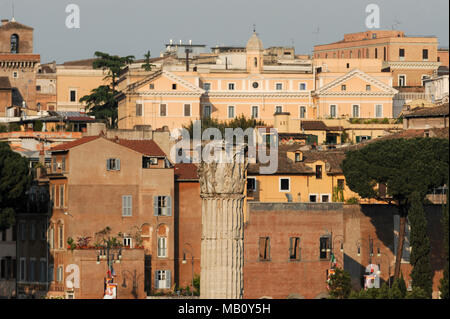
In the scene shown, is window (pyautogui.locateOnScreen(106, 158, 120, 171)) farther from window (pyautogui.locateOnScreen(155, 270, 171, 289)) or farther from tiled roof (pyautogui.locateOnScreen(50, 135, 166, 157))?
window (pyautogui.locateOnScreen(155, 270, 171, 289))

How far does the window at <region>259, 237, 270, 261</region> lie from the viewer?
211ft

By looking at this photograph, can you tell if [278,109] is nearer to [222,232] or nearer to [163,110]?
[163,110]

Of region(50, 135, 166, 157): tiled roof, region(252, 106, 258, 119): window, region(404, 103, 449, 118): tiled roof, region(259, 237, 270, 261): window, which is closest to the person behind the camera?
region(259, 237, 270, 261): window

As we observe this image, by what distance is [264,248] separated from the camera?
64312 mm

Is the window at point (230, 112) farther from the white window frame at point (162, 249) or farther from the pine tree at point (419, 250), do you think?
the pine tree at point (419, 250)

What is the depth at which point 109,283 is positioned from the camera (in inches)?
2274

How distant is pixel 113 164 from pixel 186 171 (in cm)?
371

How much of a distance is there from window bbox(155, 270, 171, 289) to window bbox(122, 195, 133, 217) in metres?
3.00

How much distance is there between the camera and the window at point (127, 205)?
220ft

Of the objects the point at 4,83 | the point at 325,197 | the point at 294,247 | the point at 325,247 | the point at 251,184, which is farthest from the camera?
the point at 4,83

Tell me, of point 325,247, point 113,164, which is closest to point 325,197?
point 325,247

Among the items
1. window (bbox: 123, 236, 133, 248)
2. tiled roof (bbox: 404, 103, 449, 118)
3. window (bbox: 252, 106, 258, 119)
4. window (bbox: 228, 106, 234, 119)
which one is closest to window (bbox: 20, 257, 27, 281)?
window (bbox: 123, 236, 133, 248)

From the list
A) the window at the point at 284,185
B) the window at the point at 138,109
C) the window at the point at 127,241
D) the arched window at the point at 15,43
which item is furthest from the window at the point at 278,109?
the window at the point at 127,241

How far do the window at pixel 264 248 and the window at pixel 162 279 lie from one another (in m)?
4.44
